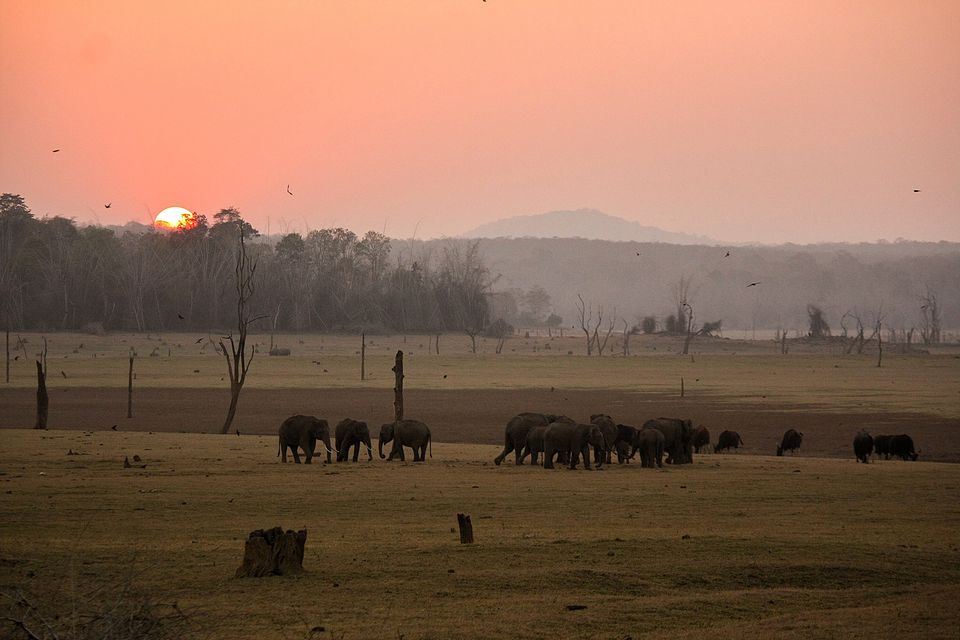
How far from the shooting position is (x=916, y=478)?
22.9 m

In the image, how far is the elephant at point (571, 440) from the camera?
83.2ft

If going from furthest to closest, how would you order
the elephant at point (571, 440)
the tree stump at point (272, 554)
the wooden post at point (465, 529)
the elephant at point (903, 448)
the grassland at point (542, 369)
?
1. the grassland at point (542, 369)
2. the elephant at point (903, 448)
3. the elephant at point (571, 440)
4. the wooden post at point (465, 529)
5. the tree stump at point (272, 554)

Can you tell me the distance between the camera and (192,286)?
4392 inches

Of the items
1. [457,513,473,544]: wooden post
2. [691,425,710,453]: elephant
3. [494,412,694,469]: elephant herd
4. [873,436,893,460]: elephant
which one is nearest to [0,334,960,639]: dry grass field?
[457,513,473,544]: wooden post

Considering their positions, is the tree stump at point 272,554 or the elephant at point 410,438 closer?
the tree stump at point 272,554

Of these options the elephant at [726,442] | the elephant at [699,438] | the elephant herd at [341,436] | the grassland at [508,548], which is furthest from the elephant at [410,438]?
the elephant at [726,442]

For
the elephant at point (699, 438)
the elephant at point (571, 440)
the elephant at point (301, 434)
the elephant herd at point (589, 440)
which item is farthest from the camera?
the elephant at point (699, 438)

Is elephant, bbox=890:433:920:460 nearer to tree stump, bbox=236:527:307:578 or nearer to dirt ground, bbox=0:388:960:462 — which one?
dirt ground, bbox=0:388:960:462

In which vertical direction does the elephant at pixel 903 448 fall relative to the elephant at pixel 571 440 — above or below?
below

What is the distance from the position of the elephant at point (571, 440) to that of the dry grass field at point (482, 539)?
1.92 ft

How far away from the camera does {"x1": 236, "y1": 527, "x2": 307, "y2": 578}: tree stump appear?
40.4ft

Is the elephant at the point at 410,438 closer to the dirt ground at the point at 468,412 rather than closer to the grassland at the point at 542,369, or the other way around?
the dirt ground at the point at 468,412

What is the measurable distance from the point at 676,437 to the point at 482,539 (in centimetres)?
1301

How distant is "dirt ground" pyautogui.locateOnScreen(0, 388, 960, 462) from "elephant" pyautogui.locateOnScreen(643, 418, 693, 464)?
471 cm
